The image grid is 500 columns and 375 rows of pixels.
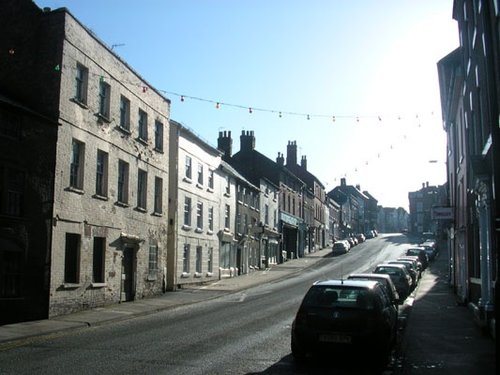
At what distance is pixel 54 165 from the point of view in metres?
18.3

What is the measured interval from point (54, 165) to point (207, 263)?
18274mm

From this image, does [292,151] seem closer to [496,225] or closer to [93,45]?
[93,45]

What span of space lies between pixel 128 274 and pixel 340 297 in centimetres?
1574

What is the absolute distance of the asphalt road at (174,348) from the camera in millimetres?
9484

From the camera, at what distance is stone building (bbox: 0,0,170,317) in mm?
18844

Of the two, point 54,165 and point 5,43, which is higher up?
Result: point 5,43

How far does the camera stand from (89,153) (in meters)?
20.8

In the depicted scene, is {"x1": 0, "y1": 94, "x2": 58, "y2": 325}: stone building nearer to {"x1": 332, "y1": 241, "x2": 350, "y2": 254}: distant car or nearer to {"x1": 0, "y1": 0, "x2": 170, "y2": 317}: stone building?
{"x1": 0, "y1": 0, "x2": 170, "y2": 317}: stone building

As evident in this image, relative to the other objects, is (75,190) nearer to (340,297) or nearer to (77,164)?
(77,164)

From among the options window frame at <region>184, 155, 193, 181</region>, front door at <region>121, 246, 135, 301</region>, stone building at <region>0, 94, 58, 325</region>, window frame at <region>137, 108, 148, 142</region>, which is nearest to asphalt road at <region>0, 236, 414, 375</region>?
stone building at <region>0, 94, 58, 325</region>

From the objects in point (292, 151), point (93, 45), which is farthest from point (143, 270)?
point (292, 151)

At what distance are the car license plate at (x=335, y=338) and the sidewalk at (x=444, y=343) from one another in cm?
96

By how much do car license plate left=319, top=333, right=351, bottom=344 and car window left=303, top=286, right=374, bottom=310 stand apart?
54 cm

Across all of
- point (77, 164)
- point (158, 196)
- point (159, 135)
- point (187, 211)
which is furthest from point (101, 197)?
point (187, 211)
